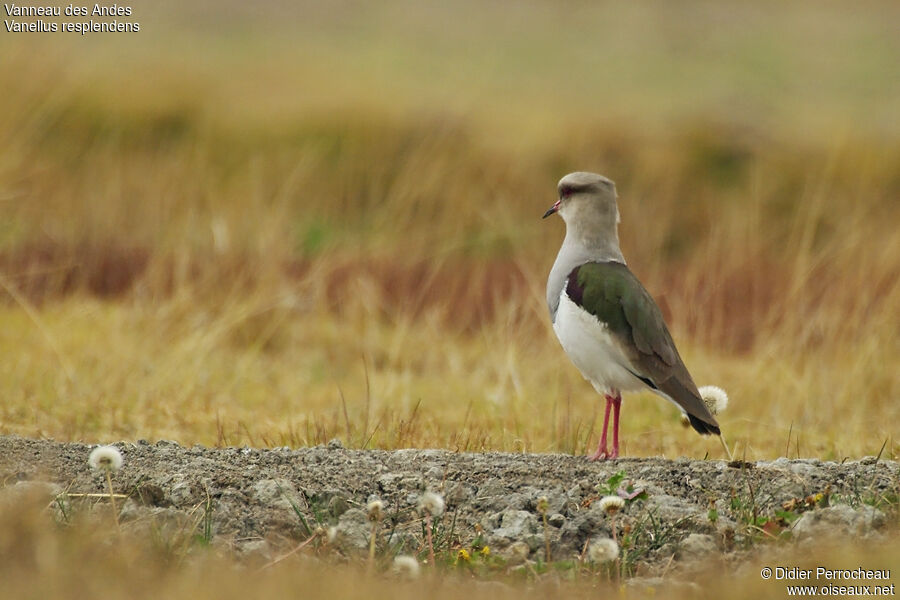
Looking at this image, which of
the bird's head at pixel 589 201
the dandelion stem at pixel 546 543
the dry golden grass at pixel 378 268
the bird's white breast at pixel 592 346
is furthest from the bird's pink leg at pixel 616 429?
the dandelion stem at pixel 546 543

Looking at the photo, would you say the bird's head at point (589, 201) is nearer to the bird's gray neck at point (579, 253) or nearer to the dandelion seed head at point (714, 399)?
the bird's gray neck at point (579, 253)

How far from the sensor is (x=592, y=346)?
4.60 metres

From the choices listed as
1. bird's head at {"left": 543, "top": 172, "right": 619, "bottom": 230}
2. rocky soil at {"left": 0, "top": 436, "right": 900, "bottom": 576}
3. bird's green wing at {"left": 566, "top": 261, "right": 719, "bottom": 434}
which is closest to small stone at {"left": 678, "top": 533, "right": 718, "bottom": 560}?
rocky soil at {"left": 0, "top": 436, "right": 900, "bottom": 576}

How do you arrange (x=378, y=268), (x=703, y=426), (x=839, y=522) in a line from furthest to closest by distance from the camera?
(x=378, y=268) < (x=703, y=426) < (x=839, y=522)

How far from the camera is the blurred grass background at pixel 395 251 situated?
695 centimetres

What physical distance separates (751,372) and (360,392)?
2433 millimetres

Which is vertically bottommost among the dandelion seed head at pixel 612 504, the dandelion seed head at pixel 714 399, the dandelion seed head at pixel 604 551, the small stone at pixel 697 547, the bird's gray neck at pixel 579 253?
the small stone at pixel 697 547

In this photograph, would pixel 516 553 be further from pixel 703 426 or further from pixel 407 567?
pixel 703 426

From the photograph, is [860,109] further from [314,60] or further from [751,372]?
[751,372]

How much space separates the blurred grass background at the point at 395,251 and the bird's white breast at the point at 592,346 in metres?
0.76

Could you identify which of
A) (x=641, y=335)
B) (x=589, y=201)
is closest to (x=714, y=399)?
(x=641, y=335)

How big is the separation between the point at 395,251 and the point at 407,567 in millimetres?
7990

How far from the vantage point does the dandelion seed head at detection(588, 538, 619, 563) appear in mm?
3563

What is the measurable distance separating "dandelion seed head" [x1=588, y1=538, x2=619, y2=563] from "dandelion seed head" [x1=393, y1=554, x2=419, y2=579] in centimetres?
53
